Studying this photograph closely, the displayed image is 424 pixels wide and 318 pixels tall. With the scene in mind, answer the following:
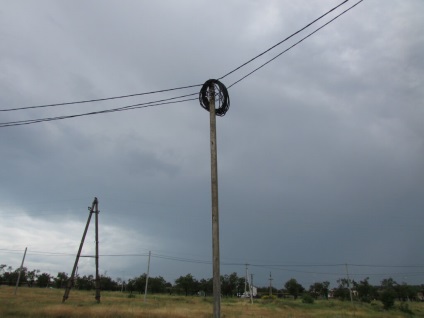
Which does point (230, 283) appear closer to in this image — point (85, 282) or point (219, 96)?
point (85, 282)

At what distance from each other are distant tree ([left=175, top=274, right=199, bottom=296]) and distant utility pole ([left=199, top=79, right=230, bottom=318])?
110642 millimetres

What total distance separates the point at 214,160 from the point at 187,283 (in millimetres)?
111611

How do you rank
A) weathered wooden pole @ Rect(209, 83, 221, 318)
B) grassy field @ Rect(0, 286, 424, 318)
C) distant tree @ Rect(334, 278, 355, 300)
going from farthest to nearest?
distant tree @ Rect(334, 278, 355, 300)
grassy field @ Rect(0, 286, 424, 318)
weathered wooden pole @ Rect(209, 83, 221, 318)

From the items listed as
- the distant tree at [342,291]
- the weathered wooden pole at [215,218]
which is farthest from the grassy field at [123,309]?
the distant tree at [342,291]

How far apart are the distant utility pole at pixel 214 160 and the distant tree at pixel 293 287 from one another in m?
118

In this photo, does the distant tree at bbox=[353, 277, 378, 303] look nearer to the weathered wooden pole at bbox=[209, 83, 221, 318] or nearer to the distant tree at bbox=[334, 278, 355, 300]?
the distant tree at bbox=[334, 278, 355, 300]

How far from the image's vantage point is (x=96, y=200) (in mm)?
34031

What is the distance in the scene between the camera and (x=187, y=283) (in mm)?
115812

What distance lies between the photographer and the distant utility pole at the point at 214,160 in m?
10.9

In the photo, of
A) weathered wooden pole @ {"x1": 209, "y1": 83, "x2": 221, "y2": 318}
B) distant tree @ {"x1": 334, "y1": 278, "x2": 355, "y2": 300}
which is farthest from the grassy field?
distant tree @ {"x1": 334, "y1": 278, "x2": 355, "y2": 300}

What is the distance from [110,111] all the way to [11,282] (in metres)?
123

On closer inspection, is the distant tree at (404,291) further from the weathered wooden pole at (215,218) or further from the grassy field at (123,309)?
the weathered wooden pole at (215,218)

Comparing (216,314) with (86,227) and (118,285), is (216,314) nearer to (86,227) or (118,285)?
(86,227)

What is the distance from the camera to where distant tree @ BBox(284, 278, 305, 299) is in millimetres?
119825
